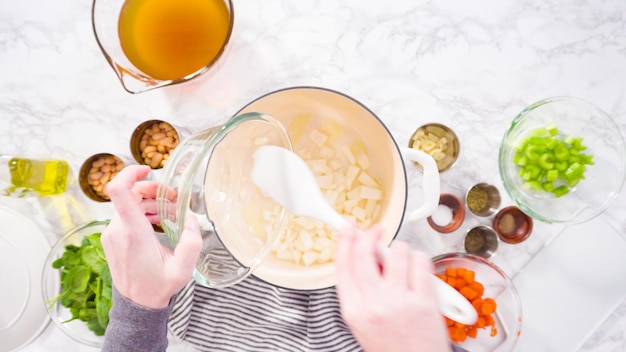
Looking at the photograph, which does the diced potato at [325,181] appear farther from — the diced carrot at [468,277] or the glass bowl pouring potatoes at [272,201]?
the diced carrot at [468,277]

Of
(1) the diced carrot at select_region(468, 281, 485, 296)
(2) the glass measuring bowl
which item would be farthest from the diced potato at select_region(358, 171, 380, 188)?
(1) the diced carrot at select_region(468, 281, 485, 296)

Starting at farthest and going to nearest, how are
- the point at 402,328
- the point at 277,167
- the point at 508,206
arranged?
the point at 508,206 → the point at 277,167 → the point at 402,328

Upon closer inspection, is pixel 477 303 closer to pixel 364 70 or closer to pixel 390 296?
pixel 390 296

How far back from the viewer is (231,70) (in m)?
1.24

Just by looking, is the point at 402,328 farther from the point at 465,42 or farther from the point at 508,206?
the point at 465,42

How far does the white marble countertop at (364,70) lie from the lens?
4.03ft

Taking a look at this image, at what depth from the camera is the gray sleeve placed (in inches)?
38.8

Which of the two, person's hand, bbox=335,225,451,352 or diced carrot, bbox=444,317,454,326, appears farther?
diced carrot, bbox=444,317,454,326

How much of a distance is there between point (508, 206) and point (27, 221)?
3.84 feet

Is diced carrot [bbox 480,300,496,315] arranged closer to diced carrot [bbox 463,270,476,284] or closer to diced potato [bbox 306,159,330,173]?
diced carrot [bbox 463,270,476,284]

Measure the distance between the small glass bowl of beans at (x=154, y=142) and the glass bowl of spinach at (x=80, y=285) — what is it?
186 mm

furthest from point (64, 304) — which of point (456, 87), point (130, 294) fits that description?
point (456, 87)

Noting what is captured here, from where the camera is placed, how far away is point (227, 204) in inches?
39.6

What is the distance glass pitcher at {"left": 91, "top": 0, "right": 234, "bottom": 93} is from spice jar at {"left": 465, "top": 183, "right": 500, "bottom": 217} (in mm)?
672
